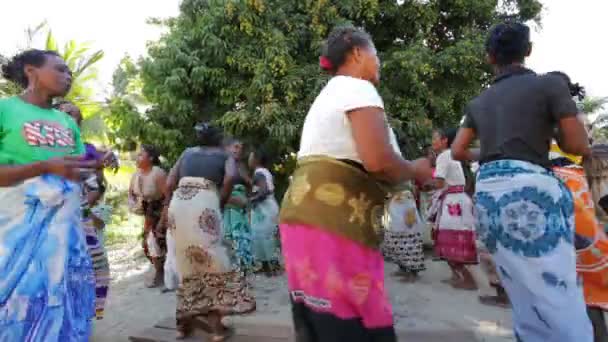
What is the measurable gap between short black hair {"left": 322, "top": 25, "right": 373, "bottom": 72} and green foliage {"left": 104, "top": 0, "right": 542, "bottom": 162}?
510cm

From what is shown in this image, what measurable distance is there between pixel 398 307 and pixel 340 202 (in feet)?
10.1

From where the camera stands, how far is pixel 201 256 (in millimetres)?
3439

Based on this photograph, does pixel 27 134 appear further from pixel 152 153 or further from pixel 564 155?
pixel 152 153

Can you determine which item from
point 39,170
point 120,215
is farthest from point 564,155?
point 120,215

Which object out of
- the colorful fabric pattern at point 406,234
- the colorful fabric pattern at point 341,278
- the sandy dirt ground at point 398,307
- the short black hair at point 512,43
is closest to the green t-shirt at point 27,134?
the colorful fabric pattern at point 341,278

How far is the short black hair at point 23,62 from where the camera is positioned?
7.44ft

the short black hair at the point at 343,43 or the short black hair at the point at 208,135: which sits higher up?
the short black hair at the point at 343,43

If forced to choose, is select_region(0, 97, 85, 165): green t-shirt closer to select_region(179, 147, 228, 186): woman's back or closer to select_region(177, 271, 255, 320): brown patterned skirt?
select_region(179, 147, 228, 186): woman's back

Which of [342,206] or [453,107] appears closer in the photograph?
[342,206]

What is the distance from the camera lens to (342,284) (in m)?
1.62

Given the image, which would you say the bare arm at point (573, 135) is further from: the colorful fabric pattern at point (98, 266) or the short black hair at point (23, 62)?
the colorful fabric pattern at point (98, 266)

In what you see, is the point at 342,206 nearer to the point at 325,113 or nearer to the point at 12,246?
the point at 325,113

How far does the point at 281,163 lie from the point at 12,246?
20.3 feet

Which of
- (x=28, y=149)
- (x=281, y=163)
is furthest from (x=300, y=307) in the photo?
(x=281, y=163)
